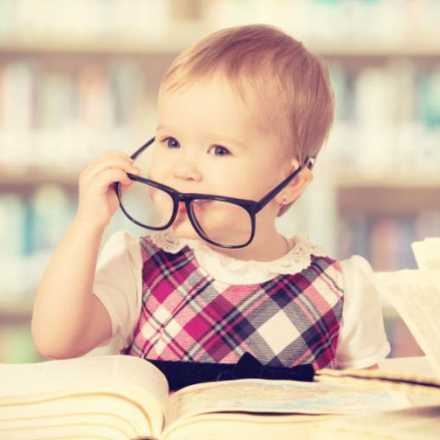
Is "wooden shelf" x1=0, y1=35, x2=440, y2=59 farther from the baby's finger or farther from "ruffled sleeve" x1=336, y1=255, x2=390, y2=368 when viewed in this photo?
the baby's finger

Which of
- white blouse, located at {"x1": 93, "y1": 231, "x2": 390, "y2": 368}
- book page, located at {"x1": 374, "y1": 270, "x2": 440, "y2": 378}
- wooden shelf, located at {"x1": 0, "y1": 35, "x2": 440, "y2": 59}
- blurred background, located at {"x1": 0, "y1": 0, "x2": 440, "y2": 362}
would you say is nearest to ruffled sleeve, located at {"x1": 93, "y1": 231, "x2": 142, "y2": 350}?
white blouse, located at {"x1": 93, "y1": 231, "x2": 390, "y2": 368}

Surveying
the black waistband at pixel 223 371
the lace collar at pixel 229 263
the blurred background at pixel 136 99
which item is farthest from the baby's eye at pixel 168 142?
the blurred background at pixel 136 99

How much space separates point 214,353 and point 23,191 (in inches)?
88.6

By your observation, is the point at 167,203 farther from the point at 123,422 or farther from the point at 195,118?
the point at 123,422

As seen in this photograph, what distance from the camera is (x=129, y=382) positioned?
2.97 feet

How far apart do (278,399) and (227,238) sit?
38 centimetres

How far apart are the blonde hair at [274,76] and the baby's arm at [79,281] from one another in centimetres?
17

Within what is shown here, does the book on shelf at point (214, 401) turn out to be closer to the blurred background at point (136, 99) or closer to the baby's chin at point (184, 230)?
the baby's chin at point (184, 230)

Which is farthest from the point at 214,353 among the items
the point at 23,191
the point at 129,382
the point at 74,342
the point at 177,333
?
the point at 23,191

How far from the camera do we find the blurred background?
3107mm

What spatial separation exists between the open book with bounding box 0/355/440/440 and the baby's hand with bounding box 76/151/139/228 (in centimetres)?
22

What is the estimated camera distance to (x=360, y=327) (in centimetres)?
131

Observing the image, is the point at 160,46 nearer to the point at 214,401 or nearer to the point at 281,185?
the point at 281,185

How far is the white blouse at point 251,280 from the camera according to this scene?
49.6 inches
